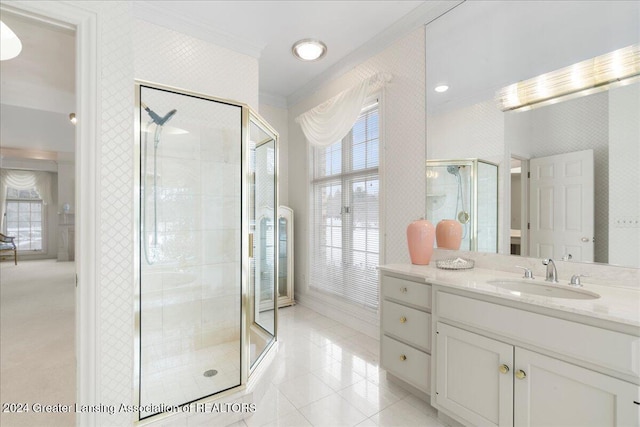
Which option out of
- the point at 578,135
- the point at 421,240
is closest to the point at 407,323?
the point at 421,240

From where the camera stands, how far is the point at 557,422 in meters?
1.25

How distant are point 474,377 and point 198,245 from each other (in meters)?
2.10

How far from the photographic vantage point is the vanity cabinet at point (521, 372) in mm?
1118

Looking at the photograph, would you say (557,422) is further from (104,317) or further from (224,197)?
(224,197)

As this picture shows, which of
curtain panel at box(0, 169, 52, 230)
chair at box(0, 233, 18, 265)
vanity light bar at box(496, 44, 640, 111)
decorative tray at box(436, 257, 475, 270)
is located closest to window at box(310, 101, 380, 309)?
decorative tray at box(436, 257, 475, 270)

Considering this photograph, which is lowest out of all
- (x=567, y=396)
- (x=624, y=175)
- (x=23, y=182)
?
(x=567, y=396)

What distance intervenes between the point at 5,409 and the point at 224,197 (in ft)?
6.42

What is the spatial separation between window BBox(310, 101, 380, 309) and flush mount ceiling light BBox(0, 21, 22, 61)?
3038mm

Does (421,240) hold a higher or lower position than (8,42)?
lower

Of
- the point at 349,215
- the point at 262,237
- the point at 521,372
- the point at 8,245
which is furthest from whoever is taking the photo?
the point at 8,245

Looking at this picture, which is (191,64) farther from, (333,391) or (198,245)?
(333,391)

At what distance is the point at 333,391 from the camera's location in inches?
83.4

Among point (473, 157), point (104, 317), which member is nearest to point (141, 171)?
point (104, 317)

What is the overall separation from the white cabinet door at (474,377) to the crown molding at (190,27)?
298 cm
